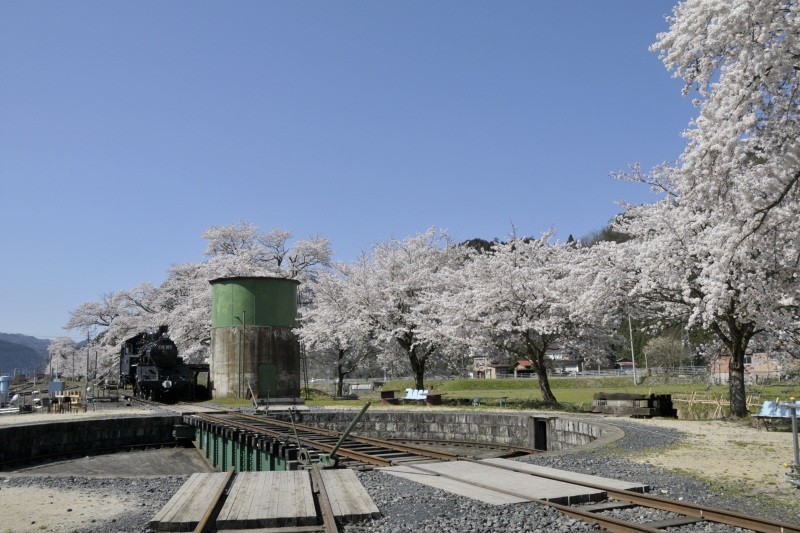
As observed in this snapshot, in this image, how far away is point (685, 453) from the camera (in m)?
13.9

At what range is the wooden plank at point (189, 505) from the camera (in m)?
7.85

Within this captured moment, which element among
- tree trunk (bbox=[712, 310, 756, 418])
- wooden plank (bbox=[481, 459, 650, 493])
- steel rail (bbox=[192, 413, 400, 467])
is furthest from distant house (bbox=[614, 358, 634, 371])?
wooden plank (bbox=[481, 459, 650, 493])

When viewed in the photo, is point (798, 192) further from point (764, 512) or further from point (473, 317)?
point (473, 317)

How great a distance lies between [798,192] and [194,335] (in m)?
46.8

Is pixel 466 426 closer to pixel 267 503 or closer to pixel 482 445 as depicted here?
pixel 482 445

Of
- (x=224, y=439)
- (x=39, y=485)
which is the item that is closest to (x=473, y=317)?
(x=224, y=439)

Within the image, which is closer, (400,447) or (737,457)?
(737,457)

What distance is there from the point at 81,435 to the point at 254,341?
548 inches

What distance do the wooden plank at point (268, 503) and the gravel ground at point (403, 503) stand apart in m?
0.76

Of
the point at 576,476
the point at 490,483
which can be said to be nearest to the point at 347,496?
the point at 490,483

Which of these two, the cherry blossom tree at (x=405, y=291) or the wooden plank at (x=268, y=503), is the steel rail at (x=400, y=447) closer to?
the wooden plank at (x=268, y=503)

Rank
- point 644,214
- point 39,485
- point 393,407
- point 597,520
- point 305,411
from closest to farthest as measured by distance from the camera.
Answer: point 597,520
point 39,485
point 644,214
point 305,411
point 393,407

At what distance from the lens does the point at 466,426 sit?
2530 centimetres

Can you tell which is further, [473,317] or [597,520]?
[473,317]
